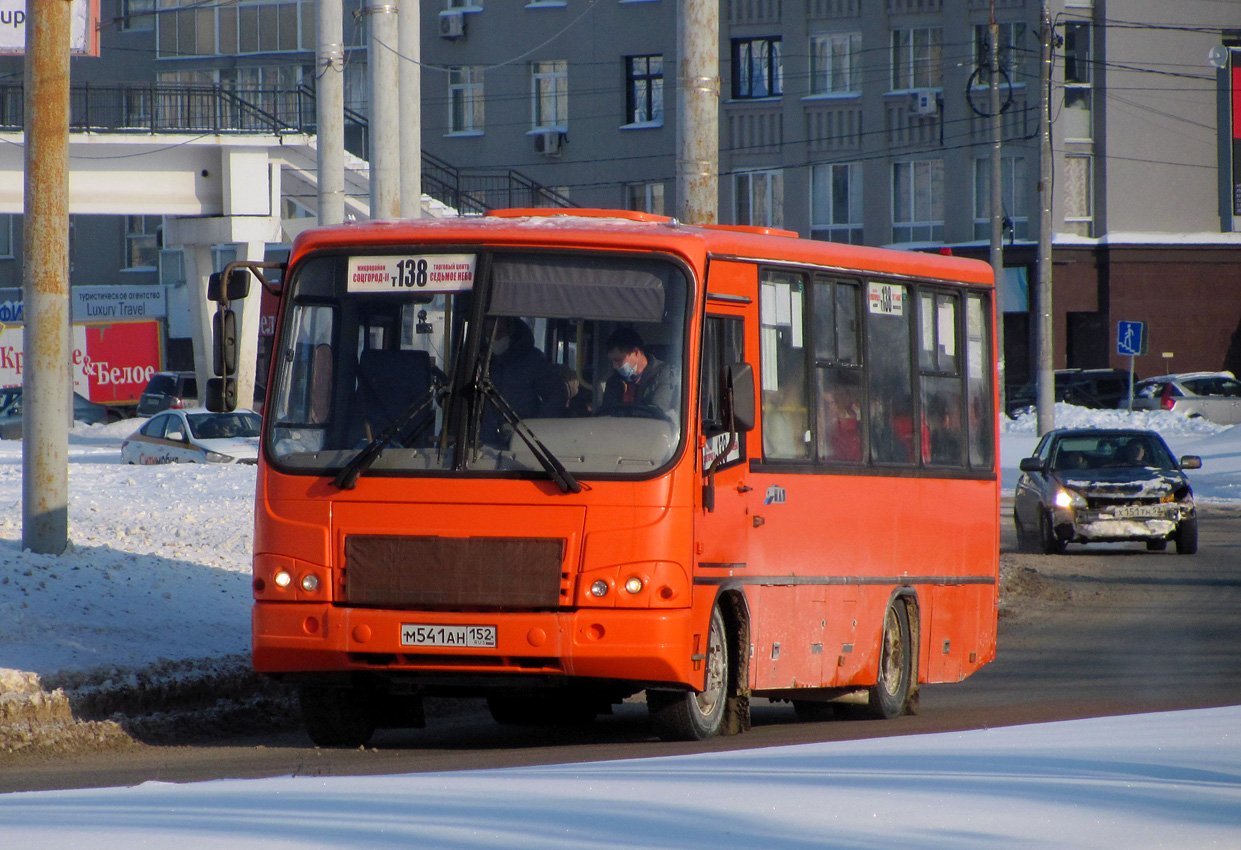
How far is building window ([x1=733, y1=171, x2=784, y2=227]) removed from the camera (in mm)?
57344

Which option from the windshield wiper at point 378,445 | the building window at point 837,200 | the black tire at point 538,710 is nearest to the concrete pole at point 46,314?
the black tire at point 538,710

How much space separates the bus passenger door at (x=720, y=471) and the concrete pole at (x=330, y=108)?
14.6 meters

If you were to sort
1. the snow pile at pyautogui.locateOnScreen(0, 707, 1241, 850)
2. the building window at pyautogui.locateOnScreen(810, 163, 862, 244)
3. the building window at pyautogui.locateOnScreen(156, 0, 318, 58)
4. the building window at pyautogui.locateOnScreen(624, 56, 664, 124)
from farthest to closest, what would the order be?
the building window at pyautogui.locateOnScreen(156, 0, 318, 58) < the building window at pyautogui.locateOnScreen(624, 56, 664, 124) < the building window at pyautogui.locateOnScreen(810, 163, 862, 244) < the snow pile at pyautogui.locateOnScreen(0, 707, 1241, 850)

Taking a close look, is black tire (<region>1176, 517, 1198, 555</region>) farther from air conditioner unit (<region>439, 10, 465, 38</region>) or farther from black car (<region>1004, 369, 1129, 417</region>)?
air conditioner unit (<region>439, 10, 465, 38</region>)

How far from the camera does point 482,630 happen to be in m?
9.35

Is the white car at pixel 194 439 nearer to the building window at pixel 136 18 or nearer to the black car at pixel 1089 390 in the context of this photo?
the black car at pixel 1089 390

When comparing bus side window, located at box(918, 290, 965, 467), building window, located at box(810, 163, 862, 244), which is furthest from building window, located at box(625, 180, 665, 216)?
bus side window, located at box(918, 290, 965, 467)

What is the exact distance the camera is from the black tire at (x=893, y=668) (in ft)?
40.0

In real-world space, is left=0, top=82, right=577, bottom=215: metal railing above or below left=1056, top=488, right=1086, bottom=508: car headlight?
above

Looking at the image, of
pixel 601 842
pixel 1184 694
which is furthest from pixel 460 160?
pixel 601 842

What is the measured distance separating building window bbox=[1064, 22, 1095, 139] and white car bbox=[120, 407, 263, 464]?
27.7 meters

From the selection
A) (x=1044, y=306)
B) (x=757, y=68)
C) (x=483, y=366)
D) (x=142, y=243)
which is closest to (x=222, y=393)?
(x=483, y=366)

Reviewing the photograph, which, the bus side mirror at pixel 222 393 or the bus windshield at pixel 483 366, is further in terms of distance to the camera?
the bus side mirror at pixel 222 393

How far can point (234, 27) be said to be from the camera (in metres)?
64.8
